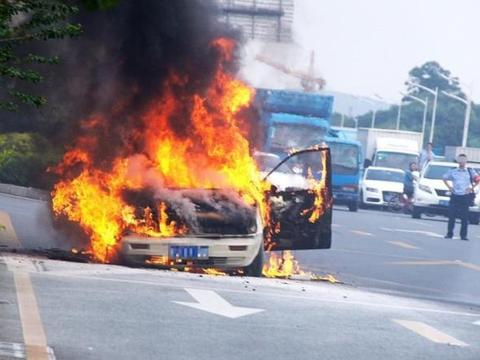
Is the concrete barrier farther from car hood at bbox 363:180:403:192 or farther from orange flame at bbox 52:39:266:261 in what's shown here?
orange flame at bbox 52:39:266:261

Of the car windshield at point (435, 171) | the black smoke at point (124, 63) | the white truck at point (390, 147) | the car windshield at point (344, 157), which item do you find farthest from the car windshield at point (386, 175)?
the black smoke at point (124, 63)

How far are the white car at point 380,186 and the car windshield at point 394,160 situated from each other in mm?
7115

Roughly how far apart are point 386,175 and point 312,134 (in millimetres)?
5918

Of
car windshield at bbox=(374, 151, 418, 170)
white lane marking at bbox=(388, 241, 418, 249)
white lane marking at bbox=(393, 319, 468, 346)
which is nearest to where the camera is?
white lane marking at bbox=(393, 319, 468, 346)

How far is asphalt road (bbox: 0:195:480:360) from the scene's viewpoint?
9289mm

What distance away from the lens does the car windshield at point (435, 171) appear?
43312mm

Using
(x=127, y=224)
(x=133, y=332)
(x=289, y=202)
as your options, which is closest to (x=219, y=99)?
(x=289, y=202)

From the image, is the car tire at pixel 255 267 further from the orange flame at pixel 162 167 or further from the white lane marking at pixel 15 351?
the white lane marking at pixel 15 351

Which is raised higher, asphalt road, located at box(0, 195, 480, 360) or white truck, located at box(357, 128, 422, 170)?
white truck, located at box(357, 128, 422, 170)

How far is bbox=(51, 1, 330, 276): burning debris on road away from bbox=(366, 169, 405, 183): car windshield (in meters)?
29.9

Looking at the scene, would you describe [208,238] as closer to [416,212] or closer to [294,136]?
[294,136]

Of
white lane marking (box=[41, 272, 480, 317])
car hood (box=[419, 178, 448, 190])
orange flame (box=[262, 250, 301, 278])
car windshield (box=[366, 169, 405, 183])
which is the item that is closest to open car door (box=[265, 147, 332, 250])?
orange flame (box=[262, 250, 301, 278])

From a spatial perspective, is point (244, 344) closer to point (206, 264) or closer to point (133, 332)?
point (133, 332)

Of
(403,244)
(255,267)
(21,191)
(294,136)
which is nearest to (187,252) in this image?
(255,267)
